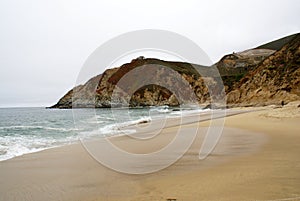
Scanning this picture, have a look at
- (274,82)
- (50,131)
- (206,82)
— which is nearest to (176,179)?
(50,131)

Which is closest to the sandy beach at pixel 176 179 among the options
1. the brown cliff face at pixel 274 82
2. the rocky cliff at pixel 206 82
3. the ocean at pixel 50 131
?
the ocean at pixel 50 131

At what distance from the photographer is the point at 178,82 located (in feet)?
295

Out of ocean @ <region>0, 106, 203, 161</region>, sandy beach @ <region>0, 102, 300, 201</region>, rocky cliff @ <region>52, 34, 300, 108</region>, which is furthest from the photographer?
rocky cliff @ <region>52, 34, 300, 108</region>

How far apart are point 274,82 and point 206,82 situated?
34.5 meters

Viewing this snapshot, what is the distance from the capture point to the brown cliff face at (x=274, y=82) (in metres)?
39.3

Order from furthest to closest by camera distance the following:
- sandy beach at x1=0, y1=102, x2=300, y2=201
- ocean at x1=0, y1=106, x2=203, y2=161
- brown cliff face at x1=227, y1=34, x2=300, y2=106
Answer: brown cliff face at x1=227, y1=34, x2=300, y2=106 → ocean at x1=0, y1=106, x2=203, y2=161 → sandy beach at x1=0, y1=102, x2=300, y2=201

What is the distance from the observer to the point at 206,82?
7725cm

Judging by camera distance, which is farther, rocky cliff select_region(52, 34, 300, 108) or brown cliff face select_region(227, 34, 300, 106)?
rocky cliff select_region(52, 34, 300, 108)

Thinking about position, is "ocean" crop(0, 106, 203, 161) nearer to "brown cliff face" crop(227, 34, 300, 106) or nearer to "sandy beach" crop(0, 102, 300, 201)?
Result: "sandy beach" crop(0, 102, 300, 201)

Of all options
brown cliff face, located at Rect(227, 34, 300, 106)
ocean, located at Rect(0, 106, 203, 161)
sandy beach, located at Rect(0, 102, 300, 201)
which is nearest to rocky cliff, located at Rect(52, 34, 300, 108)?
brown cliff face, located at Rect(227, 34, 300, 106)

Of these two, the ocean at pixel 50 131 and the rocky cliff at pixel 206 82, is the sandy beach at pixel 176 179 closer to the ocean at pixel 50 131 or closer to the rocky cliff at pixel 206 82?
the ocean at pixel 50 131

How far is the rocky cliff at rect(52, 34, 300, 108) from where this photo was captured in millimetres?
41562

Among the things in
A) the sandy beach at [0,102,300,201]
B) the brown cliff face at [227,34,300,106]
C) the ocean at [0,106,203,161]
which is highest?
the brown cliff face at [227,34,300,106]

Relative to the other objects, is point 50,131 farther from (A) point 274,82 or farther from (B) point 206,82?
(B) point 206,82
